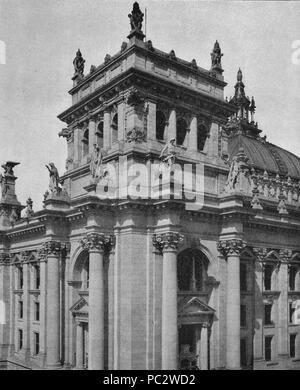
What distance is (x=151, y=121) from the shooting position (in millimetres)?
33938

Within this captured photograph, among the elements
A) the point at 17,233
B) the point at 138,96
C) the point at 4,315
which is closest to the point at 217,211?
the point at 138,96

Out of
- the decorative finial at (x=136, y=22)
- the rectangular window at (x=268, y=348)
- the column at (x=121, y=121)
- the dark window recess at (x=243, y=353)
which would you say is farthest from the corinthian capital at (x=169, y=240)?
the decorative finial at (x=136, y=22)

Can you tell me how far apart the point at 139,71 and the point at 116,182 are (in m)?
7.66

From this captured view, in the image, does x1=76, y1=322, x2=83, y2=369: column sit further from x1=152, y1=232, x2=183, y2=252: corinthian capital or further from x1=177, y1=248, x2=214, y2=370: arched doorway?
x1=152, y1=232, x2=183, y2=252: corinthian capital

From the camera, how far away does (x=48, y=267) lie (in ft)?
116

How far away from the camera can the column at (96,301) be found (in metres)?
29.5

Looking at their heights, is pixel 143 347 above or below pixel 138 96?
below

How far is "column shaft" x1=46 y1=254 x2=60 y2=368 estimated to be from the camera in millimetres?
34188

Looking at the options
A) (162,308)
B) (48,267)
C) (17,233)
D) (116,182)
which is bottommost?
(162,308)

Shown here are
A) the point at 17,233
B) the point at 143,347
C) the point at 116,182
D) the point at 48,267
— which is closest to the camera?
the point at 143,347

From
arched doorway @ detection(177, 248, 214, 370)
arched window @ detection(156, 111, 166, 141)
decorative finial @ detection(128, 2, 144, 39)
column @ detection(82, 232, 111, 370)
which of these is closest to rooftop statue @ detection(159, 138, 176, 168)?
arched window @ detection(156, 111, 166, 141)

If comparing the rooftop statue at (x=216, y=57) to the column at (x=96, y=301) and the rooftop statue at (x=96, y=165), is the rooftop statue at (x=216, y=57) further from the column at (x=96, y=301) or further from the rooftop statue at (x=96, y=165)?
the column at (x=96, y=301)
